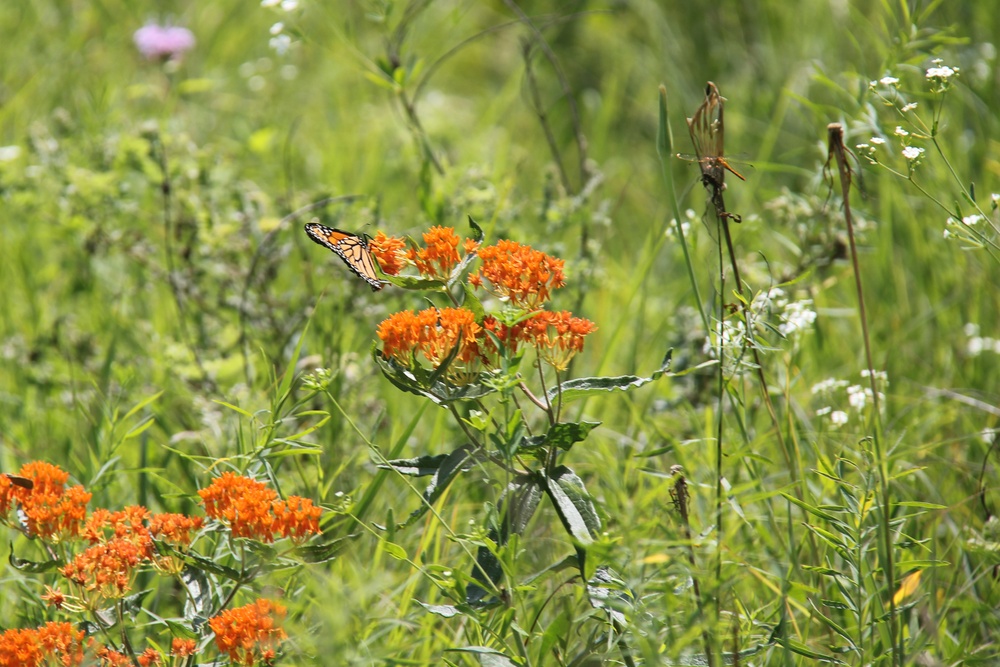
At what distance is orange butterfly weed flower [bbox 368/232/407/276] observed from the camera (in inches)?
65.3

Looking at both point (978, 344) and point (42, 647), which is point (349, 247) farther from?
point (978, 344)

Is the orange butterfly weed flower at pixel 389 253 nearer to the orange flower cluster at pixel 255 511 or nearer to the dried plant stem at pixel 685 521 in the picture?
the orange flower cluster at pixel 255 511

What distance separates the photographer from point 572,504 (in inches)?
60.6

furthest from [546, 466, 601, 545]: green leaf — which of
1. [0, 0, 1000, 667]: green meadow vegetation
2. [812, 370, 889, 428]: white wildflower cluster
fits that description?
[812, 370, 889, 428]: white wildflower cluster

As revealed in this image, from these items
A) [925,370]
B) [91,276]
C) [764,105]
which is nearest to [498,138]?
[764,105]

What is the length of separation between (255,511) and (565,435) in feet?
1.69

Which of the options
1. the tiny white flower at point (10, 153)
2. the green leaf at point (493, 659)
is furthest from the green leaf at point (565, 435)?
the tiny white flower at point (10, 153)

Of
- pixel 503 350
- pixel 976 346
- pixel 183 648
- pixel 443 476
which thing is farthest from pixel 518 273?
pixel 976 346

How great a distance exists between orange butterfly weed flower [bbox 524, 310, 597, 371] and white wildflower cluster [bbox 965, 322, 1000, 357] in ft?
5.42

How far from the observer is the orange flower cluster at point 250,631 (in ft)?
4.71

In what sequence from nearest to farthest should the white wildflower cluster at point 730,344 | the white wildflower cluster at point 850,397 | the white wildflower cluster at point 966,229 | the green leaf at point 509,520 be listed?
1. the green leaf at point 509,520
2. the white wildflower cluster at point 730,344
3. the white wildflower cluster at point 966,229
4. the white wildflower cluster at point 850,397

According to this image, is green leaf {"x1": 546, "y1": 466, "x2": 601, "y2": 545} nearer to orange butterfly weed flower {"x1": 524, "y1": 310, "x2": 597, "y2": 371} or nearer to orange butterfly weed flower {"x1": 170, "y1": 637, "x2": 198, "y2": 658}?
orange butterfly weed flower {"x1": 524, "y1": 310, "x2": 597, "y2": 371}

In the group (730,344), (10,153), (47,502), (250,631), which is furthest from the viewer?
(10,153)

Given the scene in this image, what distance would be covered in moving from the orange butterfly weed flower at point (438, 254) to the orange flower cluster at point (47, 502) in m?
0.74
